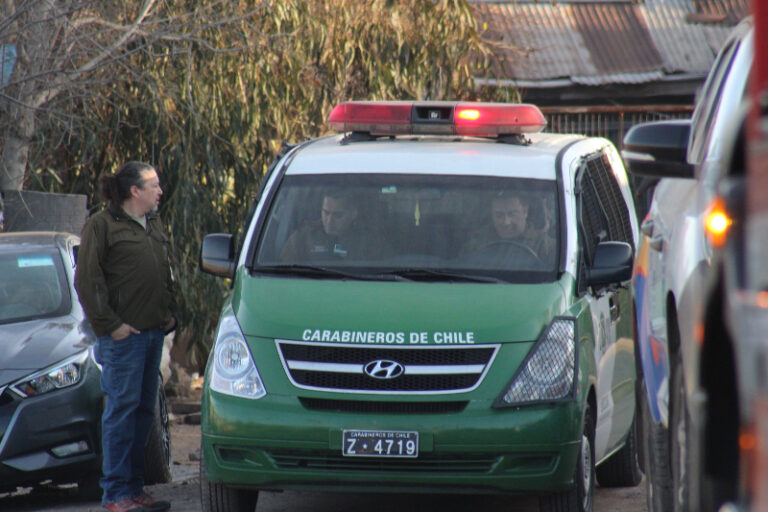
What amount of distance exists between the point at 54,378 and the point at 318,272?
1935mm

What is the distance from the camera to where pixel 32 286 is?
7.86 meters

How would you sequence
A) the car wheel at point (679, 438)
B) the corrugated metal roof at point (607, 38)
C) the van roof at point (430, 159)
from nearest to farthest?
the car wheel at point (679, 438)
the van roof at point (430, 159)
the corrugated metal roof at point (607, 38)

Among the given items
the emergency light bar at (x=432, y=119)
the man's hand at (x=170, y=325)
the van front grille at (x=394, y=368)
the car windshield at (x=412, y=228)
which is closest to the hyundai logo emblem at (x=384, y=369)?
the van front grille at (x=394, y=368)

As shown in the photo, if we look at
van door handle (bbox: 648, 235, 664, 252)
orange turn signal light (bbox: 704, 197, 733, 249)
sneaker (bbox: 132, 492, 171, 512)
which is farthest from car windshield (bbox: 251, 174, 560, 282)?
orange turn signal light (bbox: 704, 197, 733, 249)

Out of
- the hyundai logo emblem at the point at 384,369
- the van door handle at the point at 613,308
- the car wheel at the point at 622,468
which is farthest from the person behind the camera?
the car wheel at the point at 622,468

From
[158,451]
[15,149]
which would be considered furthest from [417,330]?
[15,149]

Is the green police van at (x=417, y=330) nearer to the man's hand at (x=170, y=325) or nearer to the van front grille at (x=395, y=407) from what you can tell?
the van front grille at (x=395, y=407)

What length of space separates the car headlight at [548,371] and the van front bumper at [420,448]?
0.17 feet

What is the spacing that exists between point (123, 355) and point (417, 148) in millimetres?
1872

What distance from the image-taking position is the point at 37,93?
10.1 m

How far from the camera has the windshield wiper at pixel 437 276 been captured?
238 inches

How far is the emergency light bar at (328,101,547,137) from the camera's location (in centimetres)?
716

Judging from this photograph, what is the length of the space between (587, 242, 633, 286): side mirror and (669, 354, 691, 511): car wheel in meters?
2.03

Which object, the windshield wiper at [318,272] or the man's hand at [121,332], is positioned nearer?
the windshield wiper at [318,272]
